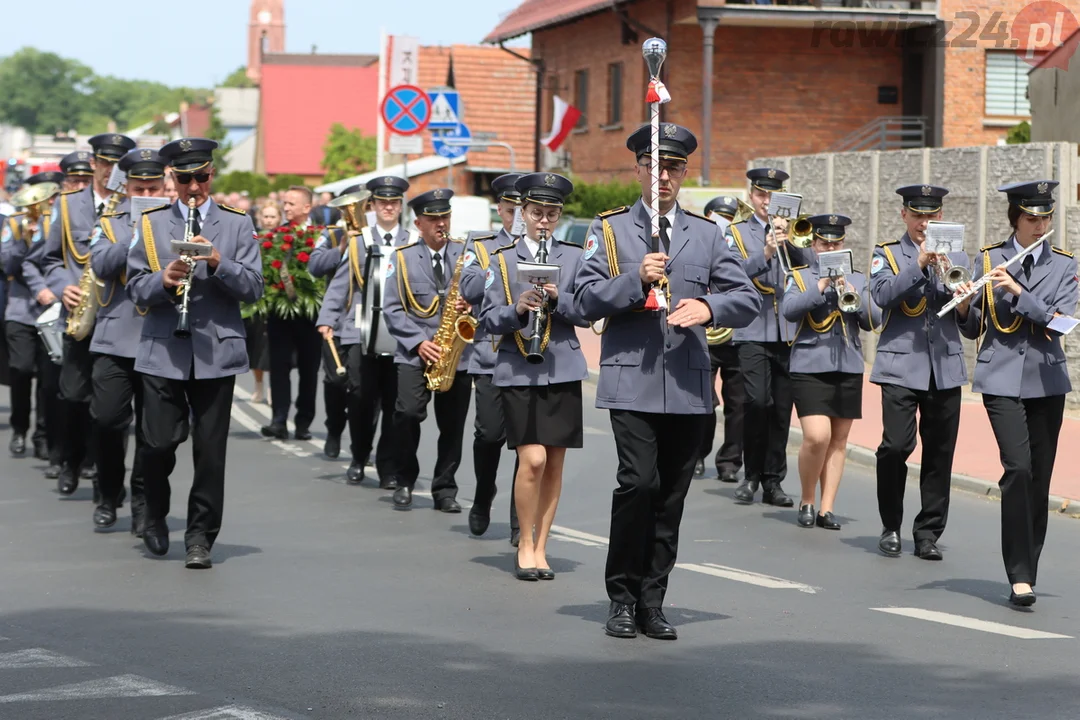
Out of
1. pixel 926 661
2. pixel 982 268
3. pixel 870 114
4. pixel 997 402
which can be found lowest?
pixel 926 661

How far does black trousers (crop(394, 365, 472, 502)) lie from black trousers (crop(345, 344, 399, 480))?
Result: 1044mm

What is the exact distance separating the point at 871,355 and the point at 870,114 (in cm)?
1721

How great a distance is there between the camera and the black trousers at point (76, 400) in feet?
39.5

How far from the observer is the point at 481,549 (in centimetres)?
1042

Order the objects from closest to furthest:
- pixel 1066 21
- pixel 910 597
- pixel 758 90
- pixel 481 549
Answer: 1. pixel 910 597
2. pixel 481 549
3. pixel 1066 21
4. pixel 758 90

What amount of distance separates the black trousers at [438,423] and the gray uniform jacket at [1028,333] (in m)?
3.97

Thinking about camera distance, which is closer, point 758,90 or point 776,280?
point 776,280

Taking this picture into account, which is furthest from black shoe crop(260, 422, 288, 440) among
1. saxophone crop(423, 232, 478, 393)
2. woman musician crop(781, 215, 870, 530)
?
woman musician crop(781, 215, 870, 530)

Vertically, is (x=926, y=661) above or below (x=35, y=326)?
below

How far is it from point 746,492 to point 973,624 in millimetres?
4328

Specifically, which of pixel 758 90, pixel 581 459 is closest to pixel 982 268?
pixel 581 459

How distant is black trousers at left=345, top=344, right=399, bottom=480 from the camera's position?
13609 mm

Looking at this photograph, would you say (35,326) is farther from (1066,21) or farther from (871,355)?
(1066,21)

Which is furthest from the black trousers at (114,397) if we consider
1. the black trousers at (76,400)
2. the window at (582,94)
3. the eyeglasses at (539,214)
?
the window at (582,94)
